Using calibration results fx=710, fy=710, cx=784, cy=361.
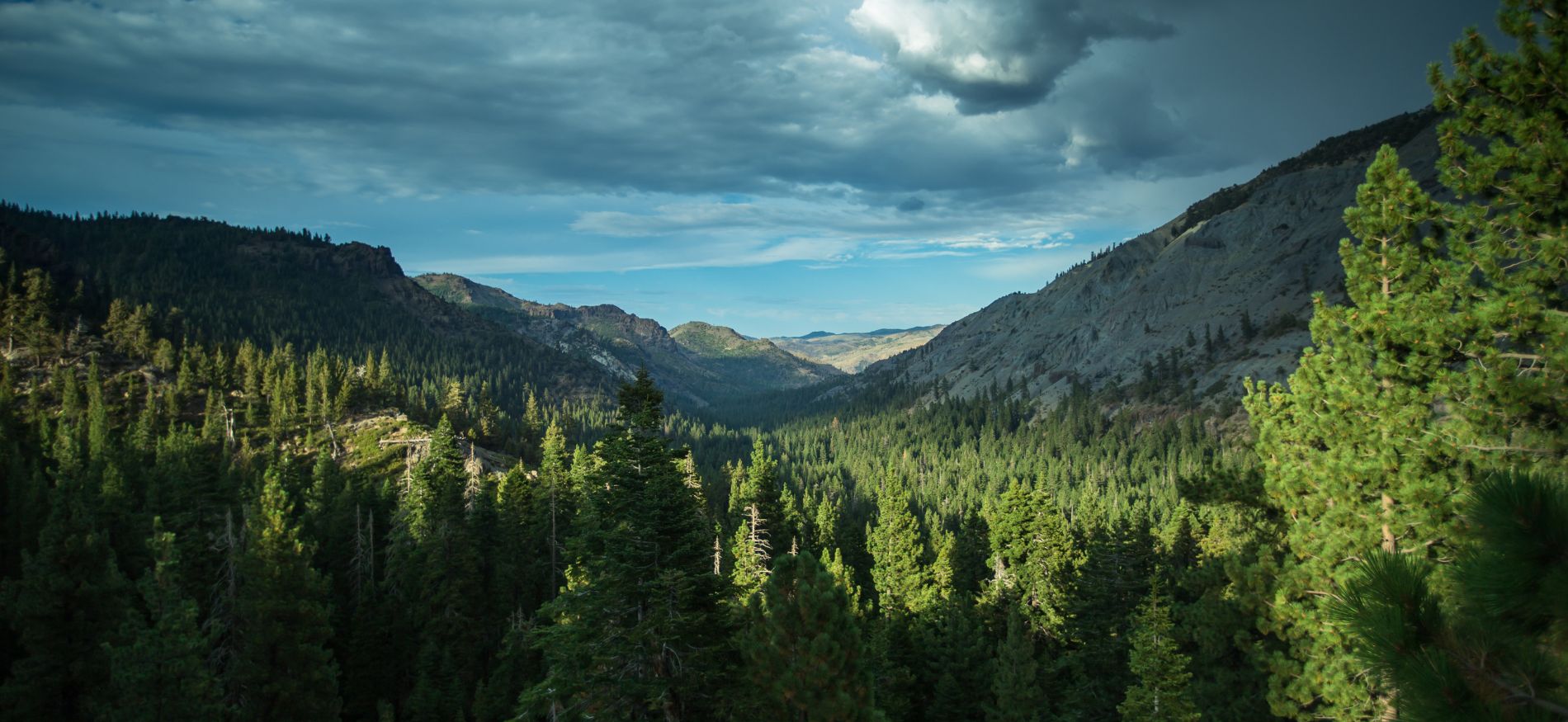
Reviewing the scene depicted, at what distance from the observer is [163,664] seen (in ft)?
73.8

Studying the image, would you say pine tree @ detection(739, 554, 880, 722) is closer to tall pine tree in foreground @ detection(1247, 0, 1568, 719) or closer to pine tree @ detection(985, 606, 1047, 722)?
tall pine tree in foreground @ detection(1247, 0, 1568, 719)

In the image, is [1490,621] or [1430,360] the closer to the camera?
[1490,621]

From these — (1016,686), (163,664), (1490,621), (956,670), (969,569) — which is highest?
(1490,621)

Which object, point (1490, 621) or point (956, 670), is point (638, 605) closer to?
point (1490, 621)

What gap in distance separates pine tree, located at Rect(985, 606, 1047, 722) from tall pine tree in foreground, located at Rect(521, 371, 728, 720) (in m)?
18.0

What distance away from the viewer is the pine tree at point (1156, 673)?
2441cm

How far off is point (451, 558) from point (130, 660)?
19.6m

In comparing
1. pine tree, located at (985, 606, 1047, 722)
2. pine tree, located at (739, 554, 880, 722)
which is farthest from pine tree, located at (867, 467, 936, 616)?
pine tree, located at (739, 554, 880, 722)

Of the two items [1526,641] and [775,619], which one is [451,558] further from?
[1526,641]

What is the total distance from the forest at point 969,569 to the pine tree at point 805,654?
0.07 metres

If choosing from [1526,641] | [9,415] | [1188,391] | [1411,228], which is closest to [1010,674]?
[1411,228]

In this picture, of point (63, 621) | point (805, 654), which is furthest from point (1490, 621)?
point (63, 621)

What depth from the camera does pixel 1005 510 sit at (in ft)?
138

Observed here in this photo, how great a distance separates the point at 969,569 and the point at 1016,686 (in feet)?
78.3
